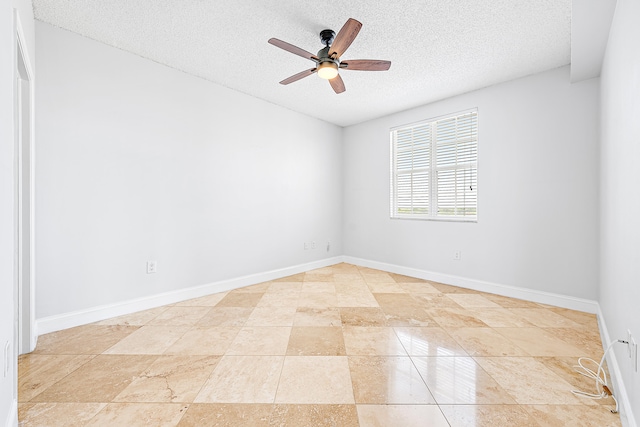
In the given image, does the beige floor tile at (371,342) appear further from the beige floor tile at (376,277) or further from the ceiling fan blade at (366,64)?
the ceiling fan blade at (366,64)

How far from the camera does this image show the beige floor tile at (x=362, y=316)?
2500 mm

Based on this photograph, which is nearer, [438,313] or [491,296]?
[438,313]

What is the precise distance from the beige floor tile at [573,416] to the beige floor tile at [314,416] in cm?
97

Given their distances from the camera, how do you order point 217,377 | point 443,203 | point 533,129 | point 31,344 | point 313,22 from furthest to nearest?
1. point 443,203
2. point 533,129
3. point 313,22
4. point 31,344
5. point 217,377

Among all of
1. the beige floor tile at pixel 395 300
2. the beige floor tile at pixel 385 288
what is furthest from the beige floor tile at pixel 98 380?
the beige floor tile at pixel 385 288

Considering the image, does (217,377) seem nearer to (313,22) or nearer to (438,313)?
(438,313)

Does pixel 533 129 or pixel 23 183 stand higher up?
pixel 533 129

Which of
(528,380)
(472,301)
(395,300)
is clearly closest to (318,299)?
(395,300)

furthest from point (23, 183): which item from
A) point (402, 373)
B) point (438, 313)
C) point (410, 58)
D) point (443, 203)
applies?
point (443, 203)

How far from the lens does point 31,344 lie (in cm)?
197

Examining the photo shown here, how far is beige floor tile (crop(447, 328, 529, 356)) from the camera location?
1.98m

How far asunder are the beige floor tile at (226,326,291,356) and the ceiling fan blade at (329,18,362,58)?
8.00 ft

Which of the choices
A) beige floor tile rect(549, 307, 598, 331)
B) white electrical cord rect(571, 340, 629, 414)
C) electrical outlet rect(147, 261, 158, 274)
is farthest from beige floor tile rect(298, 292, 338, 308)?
beige floor tile rect(549, 307, 598, 331)

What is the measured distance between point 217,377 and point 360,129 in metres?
4.43
